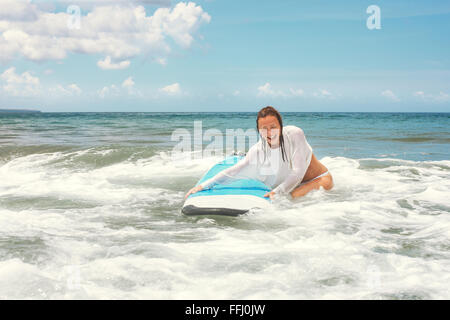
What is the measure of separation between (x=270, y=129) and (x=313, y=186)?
114 centimetres

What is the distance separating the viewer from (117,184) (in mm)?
6551

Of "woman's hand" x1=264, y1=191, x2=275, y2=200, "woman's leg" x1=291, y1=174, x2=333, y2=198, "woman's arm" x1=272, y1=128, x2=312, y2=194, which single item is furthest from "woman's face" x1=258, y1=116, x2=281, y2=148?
A: "woman's leg" x1=291, y1=174, x2=333, y2=198

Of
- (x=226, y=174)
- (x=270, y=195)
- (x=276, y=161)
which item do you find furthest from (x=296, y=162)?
(x=226, y=174)

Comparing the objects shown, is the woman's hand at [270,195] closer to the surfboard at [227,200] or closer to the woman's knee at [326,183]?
the surfboard at [227,200]

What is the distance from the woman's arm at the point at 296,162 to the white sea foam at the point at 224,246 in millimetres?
216

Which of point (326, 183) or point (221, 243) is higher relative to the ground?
point (326, 183)

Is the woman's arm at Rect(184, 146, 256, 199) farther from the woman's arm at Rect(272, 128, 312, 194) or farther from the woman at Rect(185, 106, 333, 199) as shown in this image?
the woman's arm at Rect(272, 128, 312, 194)

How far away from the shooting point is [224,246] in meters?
3.38

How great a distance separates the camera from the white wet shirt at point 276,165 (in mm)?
4441

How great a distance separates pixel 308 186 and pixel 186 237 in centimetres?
198

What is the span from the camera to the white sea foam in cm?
259

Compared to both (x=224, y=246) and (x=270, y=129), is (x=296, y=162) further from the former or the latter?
(x=224, y=246)

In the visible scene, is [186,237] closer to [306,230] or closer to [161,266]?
[161,266]
